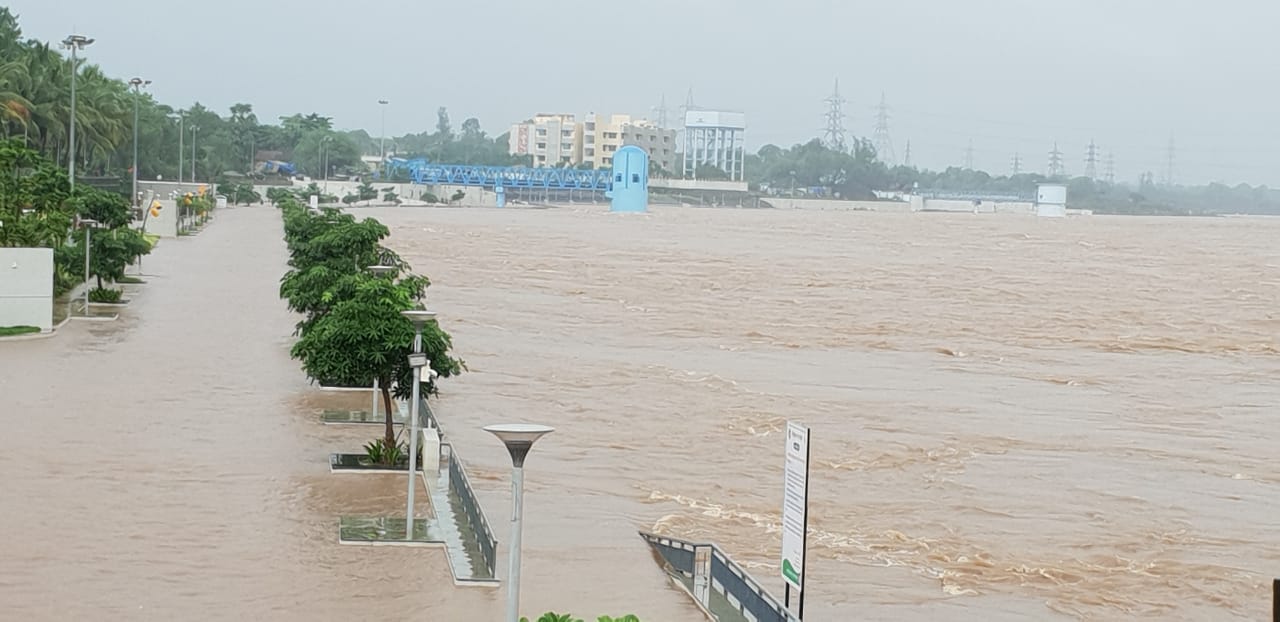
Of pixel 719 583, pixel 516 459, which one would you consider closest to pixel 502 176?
pixel 719 583

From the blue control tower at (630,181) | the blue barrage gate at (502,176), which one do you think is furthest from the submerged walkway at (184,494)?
the blue barrage gate at (502,176)

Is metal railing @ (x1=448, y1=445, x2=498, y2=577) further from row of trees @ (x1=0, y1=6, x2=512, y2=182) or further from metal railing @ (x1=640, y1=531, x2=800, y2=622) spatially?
row of trees @ (x1=0, y1=6, x2=512, y2=182)

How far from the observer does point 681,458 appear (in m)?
22.6

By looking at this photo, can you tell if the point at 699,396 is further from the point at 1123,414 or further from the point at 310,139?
the point at 310,139

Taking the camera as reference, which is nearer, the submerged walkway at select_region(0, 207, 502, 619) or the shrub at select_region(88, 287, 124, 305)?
the submerged walkway at select_region(0, 207, 502, 619)

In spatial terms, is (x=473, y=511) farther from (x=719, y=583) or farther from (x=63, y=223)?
(x=63, y=223)

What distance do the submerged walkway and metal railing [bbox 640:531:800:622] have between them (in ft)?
5.91

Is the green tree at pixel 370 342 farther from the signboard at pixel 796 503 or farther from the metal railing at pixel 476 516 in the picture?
the signboard at pixel 796 503

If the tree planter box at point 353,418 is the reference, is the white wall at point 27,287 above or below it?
above

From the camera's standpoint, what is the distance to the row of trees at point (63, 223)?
1422 inches

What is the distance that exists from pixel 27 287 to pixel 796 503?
2235cm

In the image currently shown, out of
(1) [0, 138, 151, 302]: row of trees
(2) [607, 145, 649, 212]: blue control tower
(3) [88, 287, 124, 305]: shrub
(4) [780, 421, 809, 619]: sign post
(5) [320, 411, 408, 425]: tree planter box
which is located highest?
(2) [607, 145, 649, 212]: blue control tower

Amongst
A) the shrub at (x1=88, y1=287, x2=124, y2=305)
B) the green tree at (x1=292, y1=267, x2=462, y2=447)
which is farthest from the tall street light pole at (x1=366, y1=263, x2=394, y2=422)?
the shrub at (x1=88, y1=287, x2=124, y2=305)

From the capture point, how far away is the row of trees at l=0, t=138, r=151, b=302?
119 ft
